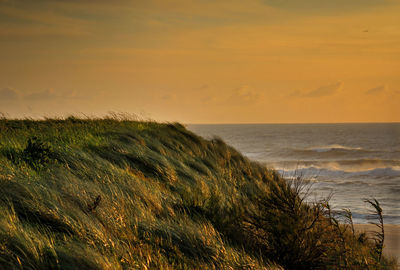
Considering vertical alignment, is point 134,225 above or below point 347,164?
above

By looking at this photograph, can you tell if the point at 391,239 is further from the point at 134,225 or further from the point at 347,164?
the point at 347,164

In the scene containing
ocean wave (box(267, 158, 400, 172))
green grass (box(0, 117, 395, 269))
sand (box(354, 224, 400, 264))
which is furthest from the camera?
ocean wave (box(267, 158, 400, 172))

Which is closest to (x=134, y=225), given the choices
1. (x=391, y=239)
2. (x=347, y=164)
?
(x=391, y=239)

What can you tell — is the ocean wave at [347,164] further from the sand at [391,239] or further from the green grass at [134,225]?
the green grass at [134,225]

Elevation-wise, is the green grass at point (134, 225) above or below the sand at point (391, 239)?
above

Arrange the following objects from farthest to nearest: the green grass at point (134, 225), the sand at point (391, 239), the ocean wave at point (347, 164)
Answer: the ocean wave at point (347, 164), the sand at point (391, 239), the green grass at point (134, 225)

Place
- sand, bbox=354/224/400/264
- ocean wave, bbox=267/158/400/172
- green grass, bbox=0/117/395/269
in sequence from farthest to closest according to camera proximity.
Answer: ocean wave, bbox=267/158/400/172
sand, bbox=354/224/400/264
green grass, bbox=0/117/395/269

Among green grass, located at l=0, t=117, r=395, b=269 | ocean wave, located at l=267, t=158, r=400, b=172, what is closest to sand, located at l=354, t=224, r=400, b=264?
green grass, located at l=0, t=117, r=395, b=269

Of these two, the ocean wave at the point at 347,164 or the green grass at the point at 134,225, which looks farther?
the ocean wave at the point at 347,164

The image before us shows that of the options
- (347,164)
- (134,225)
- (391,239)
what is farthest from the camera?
(347,164)

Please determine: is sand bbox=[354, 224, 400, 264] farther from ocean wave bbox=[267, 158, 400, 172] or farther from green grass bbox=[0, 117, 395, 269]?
ocean wave bbox=[267, 158, 400, 172]

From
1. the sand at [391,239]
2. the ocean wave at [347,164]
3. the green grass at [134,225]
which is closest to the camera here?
the green grass at [134,225]

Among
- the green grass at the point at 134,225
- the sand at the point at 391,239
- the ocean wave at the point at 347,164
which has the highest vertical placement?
the green grass at the point at 134,225

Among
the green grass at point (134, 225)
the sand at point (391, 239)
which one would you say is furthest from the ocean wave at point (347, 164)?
the green grass at point (134, 225)
